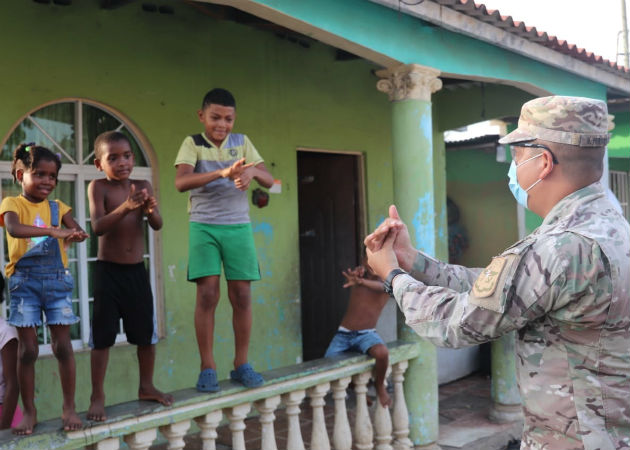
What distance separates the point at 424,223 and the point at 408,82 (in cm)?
106

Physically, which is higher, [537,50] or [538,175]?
[537,50]

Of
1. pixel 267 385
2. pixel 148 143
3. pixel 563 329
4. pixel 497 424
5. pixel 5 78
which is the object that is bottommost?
pixel 497 424

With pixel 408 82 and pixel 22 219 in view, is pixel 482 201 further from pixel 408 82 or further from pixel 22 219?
pixel 22 219

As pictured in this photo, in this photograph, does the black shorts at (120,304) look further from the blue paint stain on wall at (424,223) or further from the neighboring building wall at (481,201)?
the neighboring building wall at (481,201)

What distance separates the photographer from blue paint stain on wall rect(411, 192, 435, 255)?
16.4 feet

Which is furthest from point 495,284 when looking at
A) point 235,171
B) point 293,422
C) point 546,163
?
point 293,422

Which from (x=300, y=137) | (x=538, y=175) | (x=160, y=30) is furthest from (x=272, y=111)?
(x=538, y=175)

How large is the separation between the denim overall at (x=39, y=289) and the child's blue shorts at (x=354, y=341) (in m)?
2.09

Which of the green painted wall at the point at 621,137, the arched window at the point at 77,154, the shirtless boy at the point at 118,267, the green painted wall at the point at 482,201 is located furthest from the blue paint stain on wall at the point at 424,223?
the green painted wall at the point at 621,137

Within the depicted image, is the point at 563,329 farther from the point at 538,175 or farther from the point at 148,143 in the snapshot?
the point at 148,143

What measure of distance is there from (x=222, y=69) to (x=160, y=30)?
65 centimetres

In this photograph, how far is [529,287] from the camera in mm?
1776

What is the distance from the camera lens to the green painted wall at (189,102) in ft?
15.7

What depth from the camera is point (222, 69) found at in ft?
19.2
